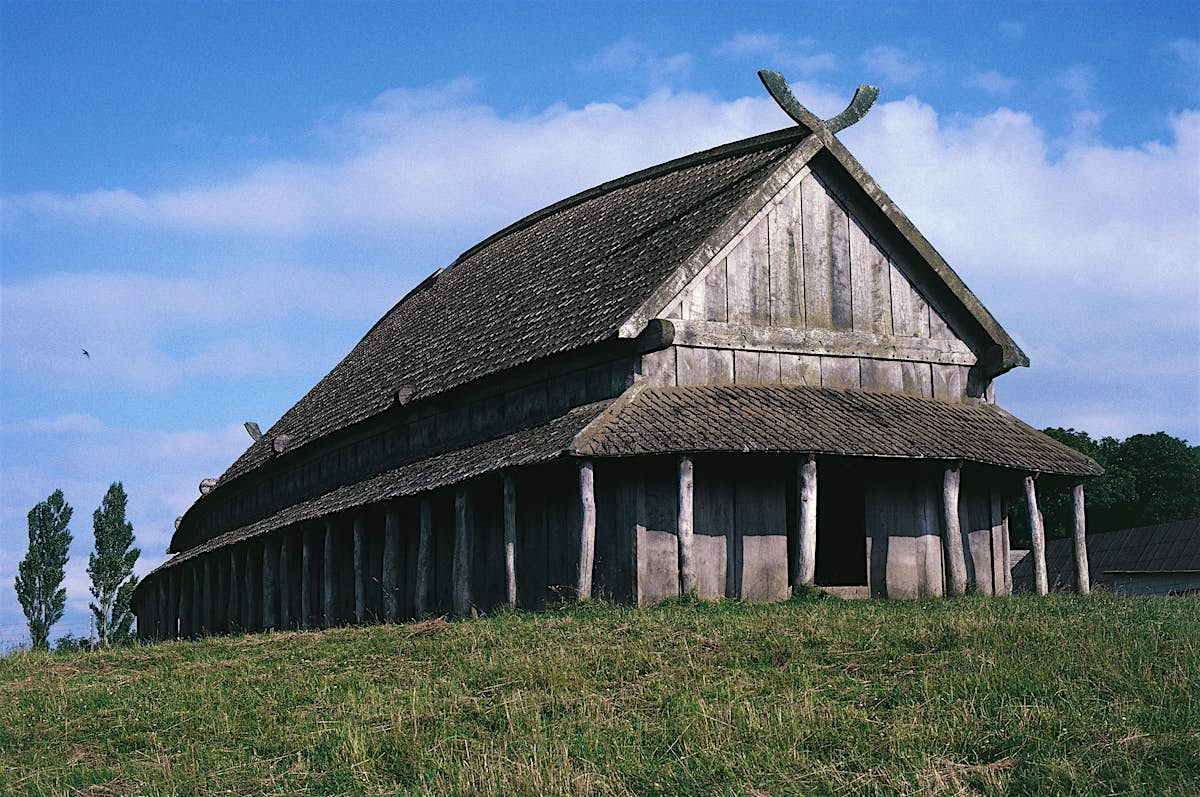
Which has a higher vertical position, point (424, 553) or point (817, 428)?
point (817, 428)

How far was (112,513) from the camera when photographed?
6088cm

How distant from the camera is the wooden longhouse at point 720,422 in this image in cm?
2031

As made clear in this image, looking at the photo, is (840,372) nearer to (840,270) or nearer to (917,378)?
(917,378)

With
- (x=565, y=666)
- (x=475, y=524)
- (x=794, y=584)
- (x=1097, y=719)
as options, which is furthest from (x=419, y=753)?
(x=475, y=524)

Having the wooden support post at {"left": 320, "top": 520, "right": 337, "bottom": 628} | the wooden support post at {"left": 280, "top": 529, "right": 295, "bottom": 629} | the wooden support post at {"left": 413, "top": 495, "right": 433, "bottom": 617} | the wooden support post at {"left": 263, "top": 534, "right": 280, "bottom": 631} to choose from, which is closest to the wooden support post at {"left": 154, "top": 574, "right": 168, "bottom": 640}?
the wooden support post at {"left": 263, "top": 534, "right": 280, "bottom": 631}

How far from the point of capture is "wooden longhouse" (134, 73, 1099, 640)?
66.6 ft

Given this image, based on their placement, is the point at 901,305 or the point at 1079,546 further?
the point at 901,305

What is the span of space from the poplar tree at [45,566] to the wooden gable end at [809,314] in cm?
4300

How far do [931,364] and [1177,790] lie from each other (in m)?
14.6

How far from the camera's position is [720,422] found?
2016 centimetres

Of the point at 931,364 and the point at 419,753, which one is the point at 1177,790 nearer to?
the point at 419,753

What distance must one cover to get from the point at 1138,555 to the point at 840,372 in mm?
34944

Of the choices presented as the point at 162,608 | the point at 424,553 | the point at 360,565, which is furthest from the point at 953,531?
the point at 162,608

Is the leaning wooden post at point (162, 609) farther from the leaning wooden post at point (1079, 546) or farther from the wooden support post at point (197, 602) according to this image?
the leaning wooden post at point (1079, 546)
